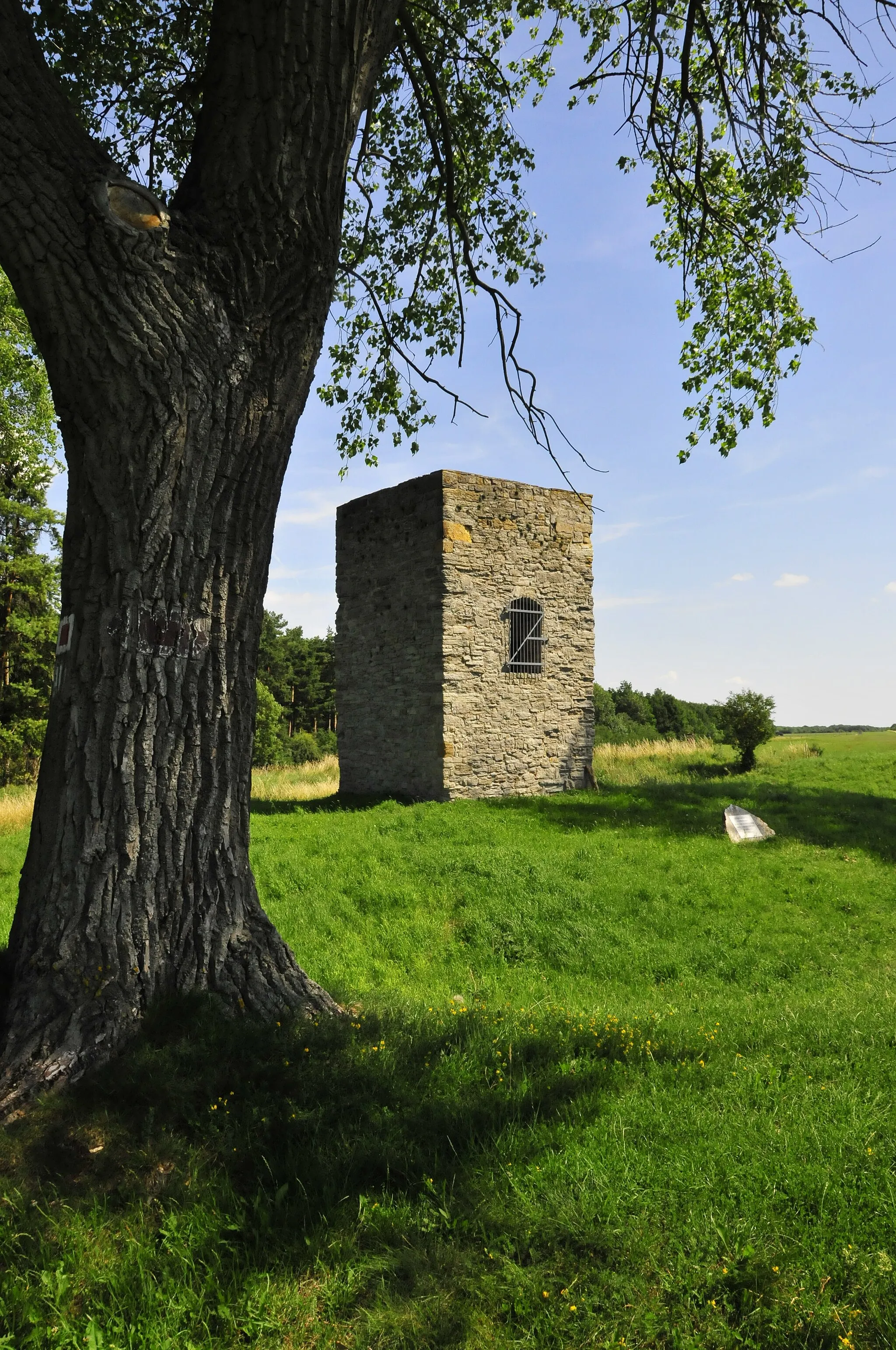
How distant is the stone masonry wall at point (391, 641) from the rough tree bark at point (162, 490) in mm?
8661

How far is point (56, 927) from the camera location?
333 centimetres

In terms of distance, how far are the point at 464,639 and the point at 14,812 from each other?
7.60m

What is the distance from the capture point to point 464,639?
12539mm

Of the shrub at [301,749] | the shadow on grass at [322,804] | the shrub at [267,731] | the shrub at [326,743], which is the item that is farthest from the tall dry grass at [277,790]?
the shrub at [326,743]

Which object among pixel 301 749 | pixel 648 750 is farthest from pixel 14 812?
pixel 301 749

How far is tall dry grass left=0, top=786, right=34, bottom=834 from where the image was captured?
12.0 meters

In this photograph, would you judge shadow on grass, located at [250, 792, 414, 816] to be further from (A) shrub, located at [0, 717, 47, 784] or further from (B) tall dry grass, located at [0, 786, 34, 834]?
(A) shrub, located at [0, 717, 47, 784]

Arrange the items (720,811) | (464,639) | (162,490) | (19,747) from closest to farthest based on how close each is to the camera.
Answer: (162,490) → (720,811) → (464,639) → (19,747)

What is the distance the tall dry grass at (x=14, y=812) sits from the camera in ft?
39.5

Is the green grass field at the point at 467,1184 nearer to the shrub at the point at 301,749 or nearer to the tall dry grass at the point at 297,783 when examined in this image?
the tall dry grass at the point at 297,783

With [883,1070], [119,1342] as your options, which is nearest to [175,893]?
[119,1342]

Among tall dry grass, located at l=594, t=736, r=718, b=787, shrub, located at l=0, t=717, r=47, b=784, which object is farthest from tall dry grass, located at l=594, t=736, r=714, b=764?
shrub, located at l=0, t=717, r=47, b=784

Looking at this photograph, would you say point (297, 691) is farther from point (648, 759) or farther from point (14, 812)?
point (14, 812)

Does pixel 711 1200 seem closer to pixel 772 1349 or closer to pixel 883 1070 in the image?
pixel 772 1349
